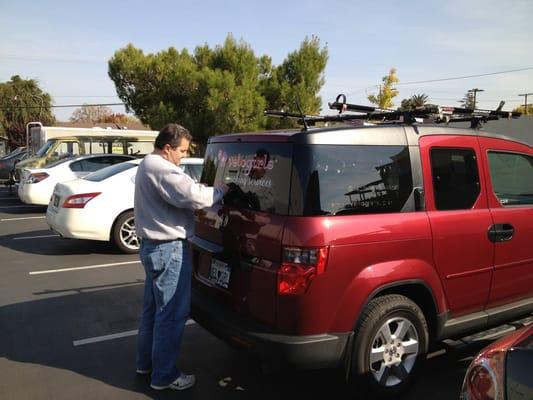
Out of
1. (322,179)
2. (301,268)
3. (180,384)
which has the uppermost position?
(322,179)

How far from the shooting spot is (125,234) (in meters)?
7.79

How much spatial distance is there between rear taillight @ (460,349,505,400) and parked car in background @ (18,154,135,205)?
11395mm

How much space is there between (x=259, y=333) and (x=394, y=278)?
3.11 ft

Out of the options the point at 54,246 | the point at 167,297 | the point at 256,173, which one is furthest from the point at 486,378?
the point at 54,246

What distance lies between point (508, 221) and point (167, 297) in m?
2.73

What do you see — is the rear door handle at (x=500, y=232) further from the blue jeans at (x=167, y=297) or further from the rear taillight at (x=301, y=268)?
the blue jeans at (x=167, y=297)

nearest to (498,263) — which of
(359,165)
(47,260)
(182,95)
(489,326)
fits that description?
(489,326)

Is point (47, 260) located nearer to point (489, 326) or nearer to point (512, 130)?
point (489, 326)

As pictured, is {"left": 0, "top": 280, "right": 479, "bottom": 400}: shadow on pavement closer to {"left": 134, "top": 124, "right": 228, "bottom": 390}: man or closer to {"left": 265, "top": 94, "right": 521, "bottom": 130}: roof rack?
{"left": 134, "top": 124, "right": 228, "bottom": 390}: man

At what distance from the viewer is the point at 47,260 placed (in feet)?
24.2

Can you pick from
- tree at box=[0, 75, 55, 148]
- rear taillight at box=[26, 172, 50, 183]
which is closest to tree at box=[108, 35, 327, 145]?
rear taillight at box=[26, 172, 50, 183]

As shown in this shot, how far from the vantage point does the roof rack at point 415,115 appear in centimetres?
368

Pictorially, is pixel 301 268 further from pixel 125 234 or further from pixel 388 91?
pixel 388 91

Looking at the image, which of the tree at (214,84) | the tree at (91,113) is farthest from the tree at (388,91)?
the tree at (91,113)
